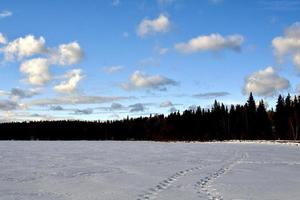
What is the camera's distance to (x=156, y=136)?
511ft

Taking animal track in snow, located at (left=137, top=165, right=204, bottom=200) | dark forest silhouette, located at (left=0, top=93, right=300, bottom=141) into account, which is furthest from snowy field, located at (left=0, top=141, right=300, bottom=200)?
dark forest silhouette, located at (left=0, top=93, right=300, bottom=141)

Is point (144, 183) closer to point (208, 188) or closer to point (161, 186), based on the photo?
point (161, 186)

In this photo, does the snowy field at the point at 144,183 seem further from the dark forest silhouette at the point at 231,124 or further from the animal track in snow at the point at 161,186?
the dark forest silhouette at the point at 231,124

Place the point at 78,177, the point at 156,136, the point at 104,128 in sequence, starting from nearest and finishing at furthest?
the point at 78,177
the point at 156,136
the point at 104,128

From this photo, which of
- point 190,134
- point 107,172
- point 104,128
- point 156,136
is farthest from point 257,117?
point 107,172

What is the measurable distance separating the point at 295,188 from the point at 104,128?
18063cm

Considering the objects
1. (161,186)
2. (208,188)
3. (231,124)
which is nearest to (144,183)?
(161,186)

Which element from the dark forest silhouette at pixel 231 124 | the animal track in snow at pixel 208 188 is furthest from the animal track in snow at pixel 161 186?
the dark forest silhouette at pixel 231 124

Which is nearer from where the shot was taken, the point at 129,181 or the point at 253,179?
the point at 129,181

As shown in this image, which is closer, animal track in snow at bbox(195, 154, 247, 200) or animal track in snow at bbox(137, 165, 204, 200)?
animal track in snow at bbox(137, 165, 204, 200)

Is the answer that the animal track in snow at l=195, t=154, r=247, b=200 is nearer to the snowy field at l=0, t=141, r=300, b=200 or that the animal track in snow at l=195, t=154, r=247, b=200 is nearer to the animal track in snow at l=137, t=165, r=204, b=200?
the snowy field at l=0, t=141, r=300, b=200

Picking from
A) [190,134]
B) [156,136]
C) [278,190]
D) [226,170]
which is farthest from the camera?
[156,136]

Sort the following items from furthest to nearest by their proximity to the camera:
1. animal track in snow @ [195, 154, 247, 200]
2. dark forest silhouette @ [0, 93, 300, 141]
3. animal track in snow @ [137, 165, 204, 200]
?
dark forest silhouette @ [0, 93, 300, 141], animal track in snow @ [195, 154, 247, 200], animal track in snow @ [137, 165, 204, 200]

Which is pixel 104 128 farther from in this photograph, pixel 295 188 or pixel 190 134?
pixel 295 188
